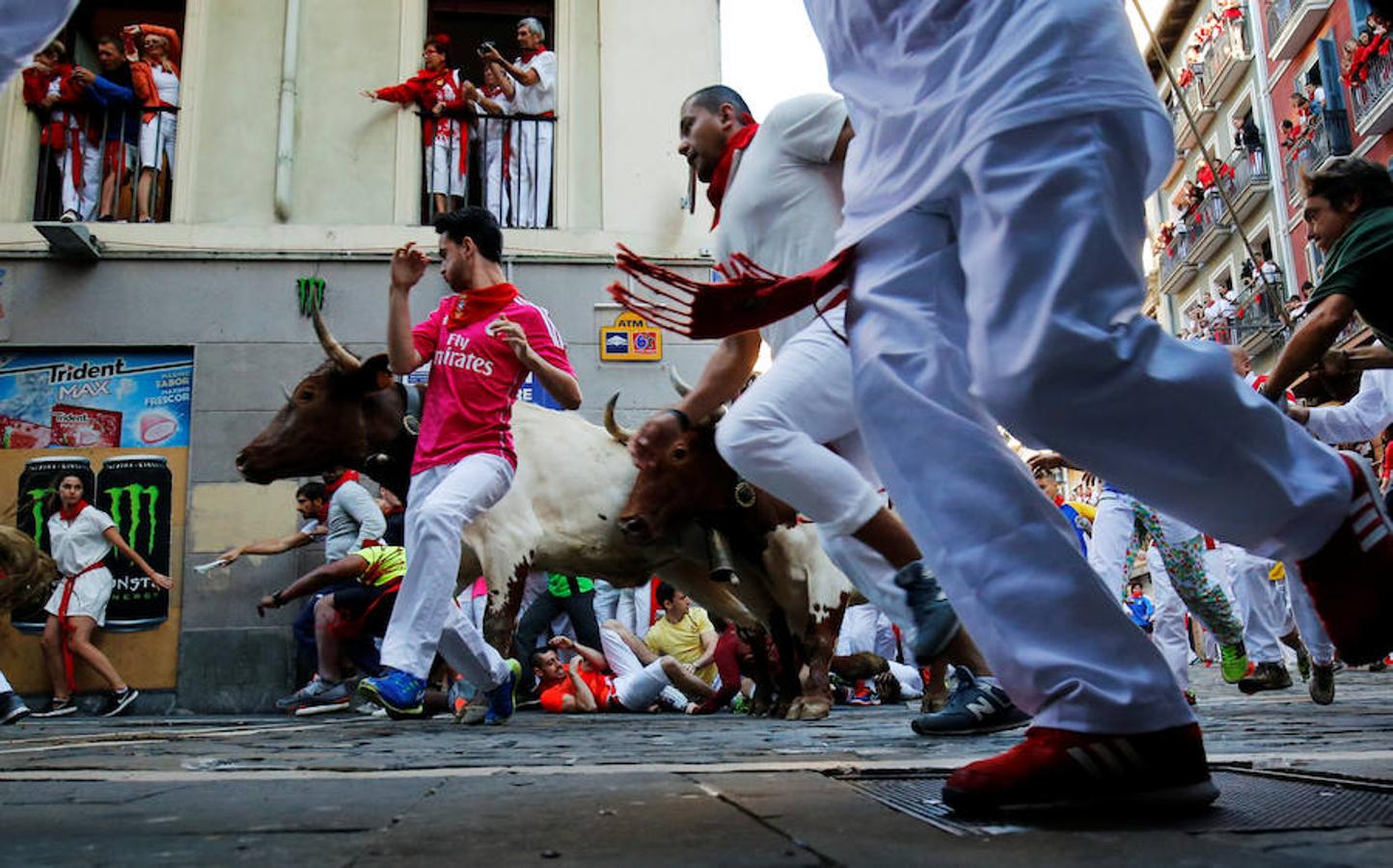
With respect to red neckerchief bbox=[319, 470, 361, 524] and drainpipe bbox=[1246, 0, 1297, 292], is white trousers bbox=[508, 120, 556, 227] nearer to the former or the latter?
red neckerchief bbox=[319, 470, 361, 524]

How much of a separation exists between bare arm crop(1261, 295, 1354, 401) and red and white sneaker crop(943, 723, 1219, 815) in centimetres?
243

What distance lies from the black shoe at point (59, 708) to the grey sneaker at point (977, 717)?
27.0ft

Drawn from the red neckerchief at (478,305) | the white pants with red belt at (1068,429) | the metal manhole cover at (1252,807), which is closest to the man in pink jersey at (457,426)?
the red neckerchief at (478,305)

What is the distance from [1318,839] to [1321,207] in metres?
3.35

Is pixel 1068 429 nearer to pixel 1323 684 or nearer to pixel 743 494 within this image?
pixel 743 494

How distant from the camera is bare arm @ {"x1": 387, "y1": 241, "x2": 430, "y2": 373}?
5043mm

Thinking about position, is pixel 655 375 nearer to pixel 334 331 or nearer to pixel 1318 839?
pixel 334 331

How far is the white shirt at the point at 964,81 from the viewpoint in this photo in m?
1.82

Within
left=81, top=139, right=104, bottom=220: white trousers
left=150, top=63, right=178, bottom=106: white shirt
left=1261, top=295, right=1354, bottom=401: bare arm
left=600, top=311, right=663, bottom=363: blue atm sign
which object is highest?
left=150, top=63, right=178, bottom=106: white shirt

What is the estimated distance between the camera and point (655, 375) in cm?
1082

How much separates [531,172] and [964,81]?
10.5 meters

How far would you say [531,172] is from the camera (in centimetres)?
1194

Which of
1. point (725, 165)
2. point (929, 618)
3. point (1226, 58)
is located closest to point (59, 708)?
point (725, 165)

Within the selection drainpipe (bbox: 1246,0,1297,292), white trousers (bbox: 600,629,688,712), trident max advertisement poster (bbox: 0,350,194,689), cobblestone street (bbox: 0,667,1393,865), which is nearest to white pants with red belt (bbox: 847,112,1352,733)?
Result: cobblestone street (bbox: 0,667,1393,865)
